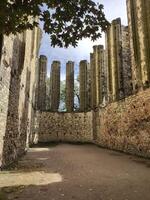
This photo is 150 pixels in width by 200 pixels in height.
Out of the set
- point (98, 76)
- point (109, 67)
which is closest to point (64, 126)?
point (98, 76)

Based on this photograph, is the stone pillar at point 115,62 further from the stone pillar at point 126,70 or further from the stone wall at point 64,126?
the stone wall at point 64,126

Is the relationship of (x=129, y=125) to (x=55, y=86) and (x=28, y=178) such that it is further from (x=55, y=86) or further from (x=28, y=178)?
(x=55, y=86)

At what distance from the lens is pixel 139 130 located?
1366 centimetres

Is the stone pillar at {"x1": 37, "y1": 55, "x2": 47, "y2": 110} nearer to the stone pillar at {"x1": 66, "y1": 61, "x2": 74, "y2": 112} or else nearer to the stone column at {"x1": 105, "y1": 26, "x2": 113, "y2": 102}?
the stone pillar at {"x1": 66, "y1": 61, "x2": 74, "y2": 112}

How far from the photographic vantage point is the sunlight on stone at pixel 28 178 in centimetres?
640

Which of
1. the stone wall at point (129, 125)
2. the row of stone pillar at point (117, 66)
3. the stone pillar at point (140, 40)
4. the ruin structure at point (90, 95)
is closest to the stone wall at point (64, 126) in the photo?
the ruin structure at point (90, 95)

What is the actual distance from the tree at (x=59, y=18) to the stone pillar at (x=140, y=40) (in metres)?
9.84

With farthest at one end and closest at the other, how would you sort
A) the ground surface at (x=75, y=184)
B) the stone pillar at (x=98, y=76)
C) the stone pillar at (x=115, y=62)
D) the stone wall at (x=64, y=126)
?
the stone wall at (x=64, y=126) < the stone pillar at (x=98, y=76) < the stone pillar at (x=115, y=62) < the ground surface at (x=75, y=184)

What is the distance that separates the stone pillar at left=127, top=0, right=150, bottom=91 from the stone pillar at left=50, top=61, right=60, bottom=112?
13806 millimetres

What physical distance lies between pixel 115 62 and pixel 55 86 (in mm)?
10106

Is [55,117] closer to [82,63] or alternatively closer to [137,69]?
[82,63]

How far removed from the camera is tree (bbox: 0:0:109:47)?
12.0 feet

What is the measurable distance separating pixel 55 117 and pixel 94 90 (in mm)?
4897

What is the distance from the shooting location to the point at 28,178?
701cm
